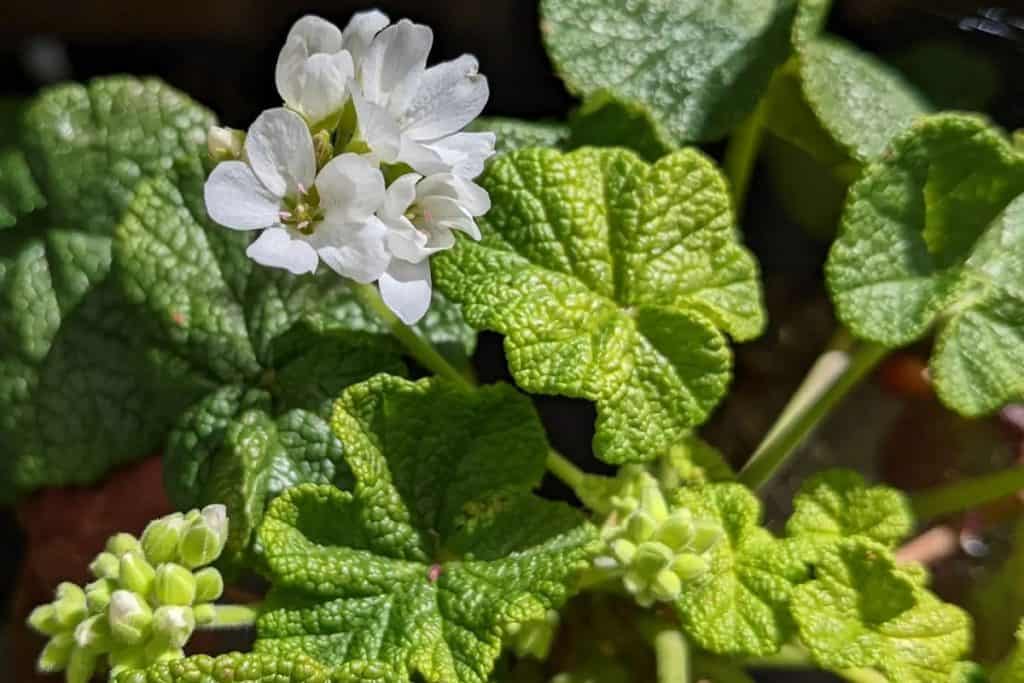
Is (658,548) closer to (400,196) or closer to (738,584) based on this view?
(738,584)

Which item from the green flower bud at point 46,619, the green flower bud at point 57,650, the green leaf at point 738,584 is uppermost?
the green leaf at point 738,584

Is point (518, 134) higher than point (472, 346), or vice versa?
point (518, 134)

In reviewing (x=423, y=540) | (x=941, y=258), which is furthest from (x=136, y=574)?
(x=941, y=258)

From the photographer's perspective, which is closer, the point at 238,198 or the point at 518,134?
the point at 238,198

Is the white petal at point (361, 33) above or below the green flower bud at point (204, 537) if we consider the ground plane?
above

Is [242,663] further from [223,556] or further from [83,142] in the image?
[83,142]

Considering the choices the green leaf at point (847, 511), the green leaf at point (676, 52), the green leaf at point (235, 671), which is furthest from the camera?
the green leaf at point (676, 52)

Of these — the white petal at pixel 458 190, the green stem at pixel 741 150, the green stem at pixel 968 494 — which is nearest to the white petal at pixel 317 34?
the white petal at pixel 458 190

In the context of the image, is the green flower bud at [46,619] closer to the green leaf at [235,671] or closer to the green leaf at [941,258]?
the green leaf at [235,671]
